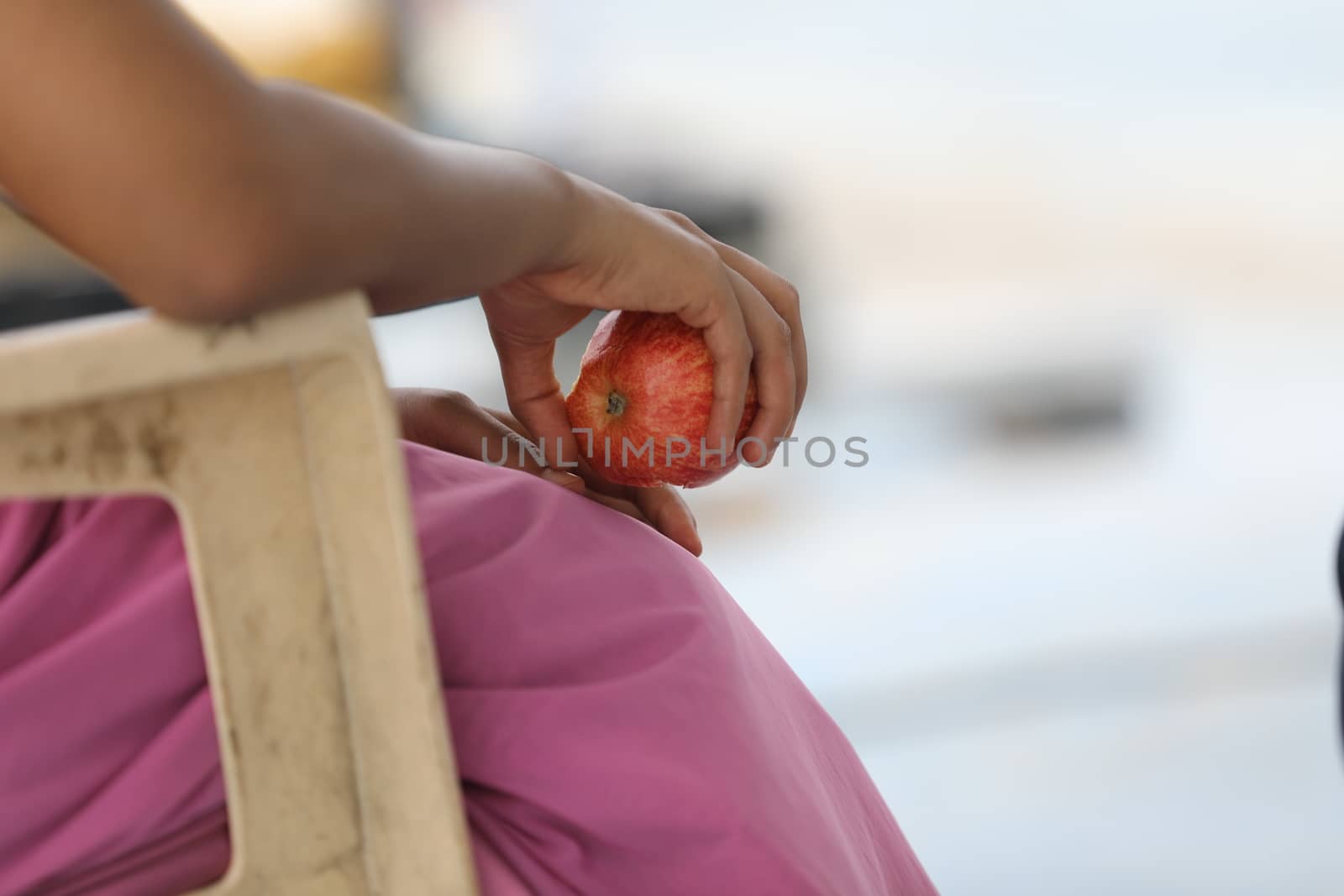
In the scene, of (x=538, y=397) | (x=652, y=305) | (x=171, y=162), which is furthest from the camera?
(x=538, y=397)

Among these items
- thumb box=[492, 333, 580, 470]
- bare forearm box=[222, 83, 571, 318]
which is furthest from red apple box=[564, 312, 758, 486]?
bare forearm box=[222, 83, 571, 318]

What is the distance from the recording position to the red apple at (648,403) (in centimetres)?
75

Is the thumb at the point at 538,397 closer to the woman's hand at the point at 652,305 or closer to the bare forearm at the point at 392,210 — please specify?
the woman's hand at the point at 652,305

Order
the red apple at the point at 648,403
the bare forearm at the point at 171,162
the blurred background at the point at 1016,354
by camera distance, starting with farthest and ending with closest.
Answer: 1. the blurred background at the point at 1016,354
2. the red apple at the point at 648,403
3. the bare forearm at the point at 171,162

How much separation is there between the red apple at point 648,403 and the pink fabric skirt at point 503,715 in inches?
3.9

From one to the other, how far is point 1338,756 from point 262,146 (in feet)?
5.42

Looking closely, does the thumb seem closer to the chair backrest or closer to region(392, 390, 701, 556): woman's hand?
region(392, 390, 701, 556): woman's hand

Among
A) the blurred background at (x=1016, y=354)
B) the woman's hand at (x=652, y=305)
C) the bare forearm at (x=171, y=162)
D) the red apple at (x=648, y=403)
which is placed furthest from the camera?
the blurred background at (x=1016, y=354)

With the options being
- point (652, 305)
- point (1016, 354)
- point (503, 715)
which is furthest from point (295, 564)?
point (1016, 354)

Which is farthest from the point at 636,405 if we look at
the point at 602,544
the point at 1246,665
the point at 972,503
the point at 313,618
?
the point at 972,503

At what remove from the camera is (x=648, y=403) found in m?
0.76

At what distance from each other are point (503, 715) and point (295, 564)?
0.12m

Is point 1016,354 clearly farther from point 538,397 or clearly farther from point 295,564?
point 295,564

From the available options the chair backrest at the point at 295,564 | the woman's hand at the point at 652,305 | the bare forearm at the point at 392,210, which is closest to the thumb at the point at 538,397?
the woman's hand at the point at 652,305
